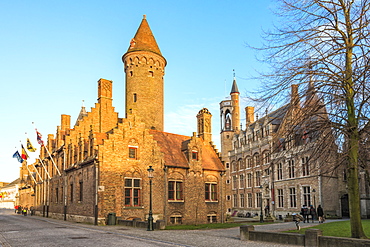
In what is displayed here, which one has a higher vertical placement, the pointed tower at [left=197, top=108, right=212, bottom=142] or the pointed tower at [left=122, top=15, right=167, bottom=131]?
the pointed tower at [left=122, top=15, right=167, bottom=131]

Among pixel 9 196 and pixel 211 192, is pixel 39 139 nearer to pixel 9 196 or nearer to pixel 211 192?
pixel 211 192

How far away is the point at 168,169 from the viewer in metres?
33.8

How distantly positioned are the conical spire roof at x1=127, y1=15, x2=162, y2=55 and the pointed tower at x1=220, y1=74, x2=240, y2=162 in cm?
3219

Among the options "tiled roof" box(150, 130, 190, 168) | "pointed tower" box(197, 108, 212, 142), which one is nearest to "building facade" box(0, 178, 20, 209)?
"tiled roof" box(150, 130, 190, 168)

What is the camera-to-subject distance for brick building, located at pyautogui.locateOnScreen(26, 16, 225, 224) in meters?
29.9

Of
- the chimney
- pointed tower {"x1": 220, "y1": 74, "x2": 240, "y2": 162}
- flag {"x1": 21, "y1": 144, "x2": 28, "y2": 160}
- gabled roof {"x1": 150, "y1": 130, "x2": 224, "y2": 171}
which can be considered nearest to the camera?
the chimney

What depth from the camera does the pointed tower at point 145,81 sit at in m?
43.3

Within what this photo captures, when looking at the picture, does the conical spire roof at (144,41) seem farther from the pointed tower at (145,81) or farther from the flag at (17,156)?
the flag at (17,156)

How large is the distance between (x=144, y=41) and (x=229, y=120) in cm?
3494

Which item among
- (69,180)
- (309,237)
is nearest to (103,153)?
(69,180)

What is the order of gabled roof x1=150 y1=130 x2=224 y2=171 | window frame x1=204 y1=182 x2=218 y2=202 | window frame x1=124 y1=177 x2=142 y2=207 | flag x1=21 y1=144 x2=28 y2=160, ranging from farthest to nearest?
flag x1=21 y1=144 x2=28 y2=160
window frame x1=204 y1=182 x2=218 y2=202
gabled roof x1=150 y1=130 x2=224 y2=171
window frame x1=124 y1=177 x2=142 y2=207

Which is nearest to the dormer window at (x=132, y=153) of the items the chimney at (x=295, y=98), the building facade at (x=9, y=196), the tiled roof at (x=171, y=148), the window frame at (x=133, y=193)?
the window frame at (x=133, y=193)

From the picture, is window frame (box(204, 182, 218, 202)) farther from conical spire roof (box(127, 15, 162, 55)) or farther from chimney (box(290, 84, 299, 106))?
chimney (box(290, 84, 299, 106))

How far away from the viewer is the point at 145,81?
4369 centimetres
